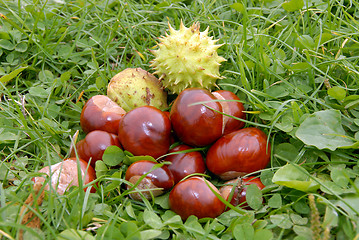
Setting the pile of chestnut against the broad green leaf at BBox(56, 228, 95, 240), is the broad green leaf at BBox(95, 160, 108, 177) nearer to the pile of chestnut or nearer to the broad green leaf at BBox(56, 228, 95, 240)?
the pile of chestnut

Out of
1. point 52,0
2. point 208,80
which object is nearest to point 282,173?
point 208,80

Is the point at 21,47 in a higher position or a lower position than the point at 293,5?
lower

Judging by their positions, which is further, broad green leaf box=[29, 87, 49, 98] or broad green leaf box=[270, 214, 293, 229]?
broad green leaf box=[29, 87, 49, 98]

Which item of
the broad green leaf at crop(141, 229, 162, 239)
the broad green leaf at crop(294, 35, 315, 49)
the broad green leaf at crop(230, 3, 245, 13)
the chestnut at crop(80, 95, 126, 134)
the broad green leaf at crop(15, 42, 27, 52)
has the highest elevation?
the broad green leaf at crop(230, 3, 245, 13)

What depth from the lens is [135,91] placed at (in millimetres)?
2566

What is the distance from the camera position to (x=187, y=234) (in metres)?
1.88

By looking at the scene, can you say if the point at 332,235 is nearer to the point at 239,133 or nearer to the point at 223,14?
the point at 239,133

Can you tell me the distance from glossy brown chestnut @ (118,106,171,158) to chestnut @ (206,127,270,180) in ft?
0.96

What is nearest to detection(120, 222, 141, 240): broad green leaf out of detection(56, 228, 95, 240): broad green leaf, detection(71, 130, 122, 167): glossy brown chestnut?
detection(56, 228, 95, 240): broad green leaf

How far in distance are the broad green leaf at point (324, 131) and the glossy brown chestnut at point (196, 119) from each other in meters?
0.46

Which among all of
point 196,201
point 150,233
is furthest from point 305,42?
point 150,233

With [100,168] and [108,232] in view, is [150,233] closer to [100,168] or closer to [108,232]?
[108,232]

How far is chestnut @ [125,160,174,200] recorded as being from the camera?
6.77 feet

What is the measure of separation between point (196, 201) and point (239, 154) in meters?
0.37
